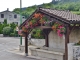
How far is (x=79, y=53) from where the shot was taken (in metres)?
13.0

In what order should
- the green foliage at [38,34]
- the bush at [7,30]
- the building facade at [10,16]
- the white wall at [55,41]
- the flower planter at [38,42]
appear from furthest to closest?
the building facade at [10,16] → the bush at [7,30] → the flower planter at [38,42] → the green foliage at [38,34] → the white wall at [55,41]

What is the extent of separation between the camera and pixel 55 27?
14.3m

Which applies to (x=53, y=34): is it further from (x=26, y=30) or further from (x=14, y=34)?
(x=14, y=34)

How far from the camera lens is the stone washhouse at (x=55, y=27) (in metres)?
13.7

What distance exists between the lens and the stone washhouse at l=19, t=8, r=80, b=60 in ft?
44.8

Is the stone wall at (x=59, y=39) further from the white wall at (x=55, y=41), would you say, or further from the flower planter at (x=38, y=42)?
the flower planter at (x=38, y=42)

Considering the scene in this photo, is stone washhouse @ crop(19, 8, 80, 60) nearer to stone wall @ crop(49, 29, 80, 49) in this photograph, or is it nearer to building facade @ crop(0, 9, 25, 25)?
stone wall @ crop(49, 29, 80, 49)

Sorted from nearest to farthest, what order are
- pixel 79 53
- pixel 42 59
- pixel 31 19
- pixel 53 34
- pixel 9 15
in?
pixel 79 53 → pixel 42 59 → pixel 31 19 → pixel 53 34 → pixel 9 15

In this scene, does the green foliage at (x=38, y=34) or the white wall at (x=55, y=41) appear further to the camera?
the green foliage at (x=38, y=34)

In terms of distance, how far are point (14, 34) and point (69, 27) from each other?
89.6 feet

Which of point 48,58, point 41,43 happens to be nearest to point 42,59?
point 48,58

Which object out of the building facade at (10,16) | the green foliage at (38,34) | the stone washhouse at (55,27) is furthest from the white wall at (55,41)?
the building facade at (10,16)

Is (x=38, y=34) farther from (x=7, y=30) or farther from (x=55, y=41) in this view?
(x=7, y=30)

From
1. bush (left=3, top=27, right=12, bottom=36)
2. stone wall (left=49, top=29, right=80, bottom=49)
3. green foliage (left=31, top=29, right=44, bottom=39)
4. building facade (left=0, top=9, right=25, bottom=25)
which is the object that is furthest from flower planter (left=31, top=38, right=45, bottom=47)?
building facade (left=0, top=9, right=25, bottom=25)
